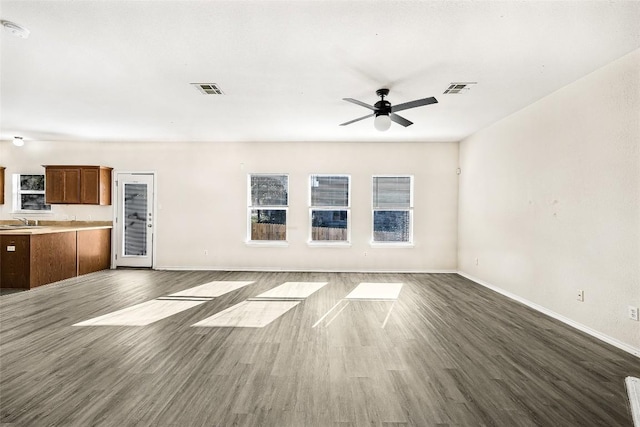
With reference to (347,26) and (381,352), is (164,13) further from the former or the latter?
(381,352)

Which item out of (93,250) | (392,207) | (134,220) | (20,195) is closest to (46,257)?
(93,250)

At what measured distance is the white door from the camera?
22.7 feet

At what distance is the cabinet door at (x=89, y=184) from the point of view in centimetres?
664

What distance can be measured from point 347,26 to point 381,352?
9.27 ft

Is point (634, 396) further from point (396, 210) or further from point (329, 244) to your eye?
point (329, 244)

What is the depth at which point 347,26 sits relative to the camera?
259 centimetres

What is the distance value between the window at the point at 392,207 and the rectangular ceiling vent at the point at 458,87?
9.93ft

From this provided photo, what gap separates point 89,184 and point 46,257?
73.4 inches

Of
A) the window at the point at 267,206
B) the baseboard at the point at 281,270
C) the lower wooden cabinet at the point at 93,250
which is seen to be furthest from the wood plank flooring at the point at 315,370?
the window at the point at 267,206

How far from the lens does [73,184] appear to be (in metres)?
6.65

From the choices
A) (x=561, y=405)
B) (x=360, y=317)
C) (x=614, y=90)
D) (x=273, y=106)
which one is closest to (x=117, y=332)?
(x=360, y=317)

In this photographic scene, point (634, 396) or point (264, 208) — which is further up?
point (264, 208)

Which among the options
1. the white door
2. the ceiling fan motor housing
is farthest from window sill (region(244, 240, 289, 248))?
the ceiling fan motor housing

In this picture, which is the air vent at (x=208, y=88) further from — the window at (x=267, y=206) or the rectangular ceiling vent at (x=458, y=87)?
the window at (x=267, y=206)
